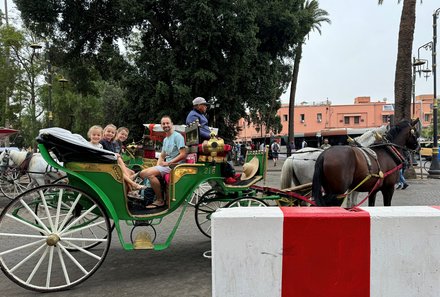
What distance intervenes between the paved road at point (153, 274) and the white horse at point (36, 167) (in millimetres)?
3919

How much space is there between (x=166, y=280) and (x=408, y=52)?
1469cm

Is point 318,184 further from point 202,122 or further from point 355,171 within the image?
point 202,122

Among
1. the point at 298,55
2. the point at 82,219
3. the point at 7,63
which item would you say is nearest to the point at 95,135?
the point at 82,219

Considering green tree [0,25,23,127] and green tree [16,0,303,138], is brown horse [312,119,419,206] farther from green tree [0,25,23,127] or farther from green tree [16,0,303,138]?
green tree [0,25,23,127]

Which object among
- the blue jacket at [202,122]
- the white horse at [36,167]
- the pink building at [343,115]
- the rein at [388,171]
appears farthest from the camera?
the pink building at [343,115]

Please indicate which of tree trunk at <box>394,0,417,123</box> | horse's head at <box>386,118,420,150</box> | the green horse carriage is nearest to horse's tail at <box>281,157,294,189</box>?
the green horse carriage

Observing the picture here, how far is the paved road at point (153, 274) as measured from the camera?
4008 mm

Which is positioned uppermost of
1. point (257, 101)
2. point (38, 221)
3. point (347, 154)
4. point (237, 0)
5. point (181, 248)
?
point (237, 0)

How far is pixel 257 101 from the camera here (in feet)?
72.1

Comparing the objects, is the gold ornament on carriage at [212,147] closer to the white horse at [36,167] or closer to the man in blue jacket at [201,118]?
the man in blue jacket at [201,118]

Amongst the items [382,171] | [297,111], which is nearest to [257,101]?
[382,171]

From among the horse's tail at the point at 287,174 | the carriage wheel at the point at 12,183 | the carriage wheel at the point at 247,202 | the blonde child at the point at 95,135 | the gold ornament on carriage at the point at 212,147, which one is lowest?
the carriage wheel at the point at 12,183

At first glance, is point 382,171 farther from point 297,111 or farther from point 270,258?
point 297,111

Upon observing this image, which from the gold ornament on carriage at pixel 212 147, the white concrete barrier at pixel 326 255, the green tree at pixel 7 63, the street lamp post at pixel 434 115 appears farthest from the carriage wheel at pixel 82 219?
the green tree at pixel 7 63
